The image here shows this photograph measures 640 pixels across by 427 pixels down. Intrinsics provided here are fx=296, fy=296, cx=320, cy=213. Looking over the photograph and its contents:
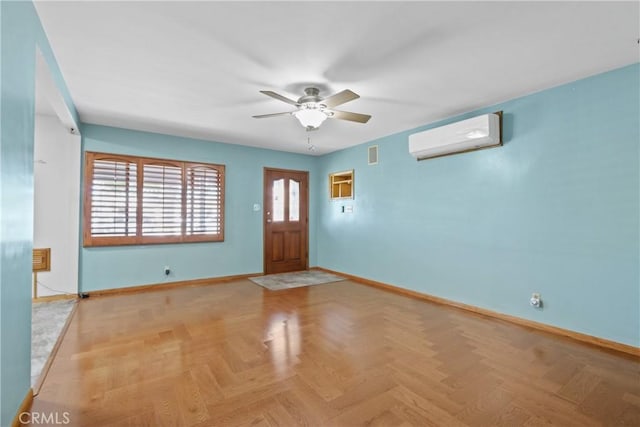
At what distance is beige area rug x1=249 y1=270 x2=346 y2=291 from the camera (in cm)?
504

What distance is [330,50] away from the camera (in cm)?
236

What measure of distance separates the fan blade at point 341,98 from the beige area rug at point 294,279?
122 inches

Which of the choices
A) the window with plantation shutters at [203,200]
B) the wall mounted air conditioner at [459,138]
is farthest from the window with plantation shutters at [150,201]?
the wall mounted air conditioner at [459,138]

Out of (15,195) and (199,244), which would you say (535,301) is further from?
(199,244)

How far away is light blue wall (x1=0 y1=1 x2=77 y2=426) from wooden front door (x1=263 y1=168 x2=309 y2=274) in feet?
13.7

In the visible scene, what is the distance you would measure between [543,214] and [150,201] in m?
5.33

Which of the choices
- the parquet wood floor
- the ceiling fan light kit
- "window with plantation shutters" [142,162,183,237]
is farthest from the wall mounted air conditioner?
"window with plantation shutters" [142,162,183,237]

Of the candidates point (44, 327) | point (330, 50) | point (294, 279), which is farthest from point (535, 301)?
point (44, 327)

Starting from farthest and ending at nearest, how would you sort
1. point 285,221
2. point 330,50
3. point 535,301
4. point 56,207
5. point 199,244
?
1. point 285,221
2. point 199,244
3. point 56,207
4. point 535,301
5. point 330,50

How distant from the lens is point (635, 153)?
2.59m

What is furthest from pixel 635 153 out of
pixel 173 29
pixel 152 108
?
pixel 152 108

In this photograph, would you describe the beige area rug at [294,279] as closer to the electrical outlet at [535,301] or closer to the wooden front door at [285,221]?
the wooden front door at [285,221]

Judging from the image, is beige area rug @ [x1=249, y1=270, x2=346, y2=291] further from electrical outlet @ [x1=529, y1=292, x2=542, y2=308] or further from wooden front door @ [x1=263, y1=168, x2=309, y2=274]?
electrical outlet @ [x1=529, y1=292, x2=542, y2=308]

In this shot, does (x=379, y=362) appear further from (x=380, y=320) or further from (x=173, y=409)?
(x=173, y=409)
